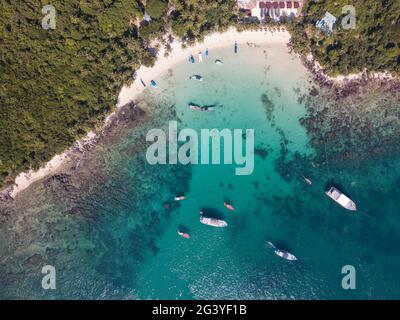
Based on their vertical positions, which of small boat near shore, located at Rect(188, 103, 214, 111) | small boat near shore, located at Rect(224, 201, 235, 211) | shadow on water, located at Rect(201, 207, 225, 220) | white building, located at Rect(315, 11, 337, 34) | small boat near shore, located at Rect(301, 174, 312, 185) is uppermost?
white building, located at Rect(315, 11, 337, 34)

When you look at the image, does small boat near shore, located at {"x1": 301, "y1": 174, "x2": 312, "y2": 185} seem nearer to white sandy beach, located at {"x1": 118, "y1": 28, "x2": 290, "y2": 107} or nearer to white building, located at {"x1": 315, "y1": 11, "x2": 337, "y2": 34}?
white sandy beach, located at {"x1": 118, "y1": 28, "x2": 290, "y2": 107}

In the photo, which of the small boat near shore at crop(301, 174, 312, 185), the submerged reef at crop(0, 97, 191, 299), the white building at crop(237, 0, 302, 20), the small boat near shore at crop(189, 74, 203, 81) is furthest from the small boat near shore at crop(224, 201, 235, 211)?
the white building at crop(237, 0, 302, 20)

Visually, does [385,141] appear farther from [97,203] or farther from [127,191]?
[97,203]

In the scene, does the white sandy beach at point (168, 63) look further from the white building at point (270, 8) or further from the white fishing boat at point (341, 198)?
the white fishing boat at point (341, 198)

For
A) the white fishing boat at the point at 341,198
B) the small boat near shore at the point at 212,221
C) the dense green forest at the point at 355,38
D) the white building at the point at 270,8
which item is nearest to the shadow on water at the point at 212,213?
the small boat near shore at the point at 212,221

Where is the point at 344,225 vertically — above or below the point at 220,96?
below

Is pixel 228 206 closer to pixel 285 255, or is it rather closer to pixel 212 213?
pixel 212 213

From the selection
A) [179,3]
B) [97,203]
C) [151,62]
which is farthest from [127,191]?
[179,3]
